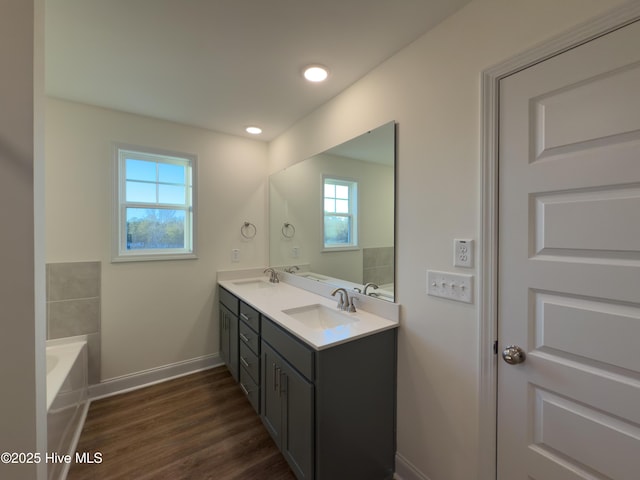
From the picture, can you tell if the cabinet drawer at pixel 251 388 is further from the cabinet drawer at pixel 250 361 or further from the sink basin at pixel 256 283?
the sink basin at pixel 256 283

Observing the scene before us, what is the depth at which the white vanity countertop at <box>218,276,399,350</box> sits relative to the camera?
1.41 metres

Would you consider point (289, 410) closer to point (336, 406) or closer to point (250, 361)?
point (336, 406)

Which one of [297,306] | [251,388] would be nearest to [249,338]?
[251,388]

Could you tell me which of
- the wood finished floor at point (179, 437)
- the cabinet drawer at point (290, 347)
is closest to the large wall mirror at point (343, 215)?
the cabinet drawer at point (290, 347)

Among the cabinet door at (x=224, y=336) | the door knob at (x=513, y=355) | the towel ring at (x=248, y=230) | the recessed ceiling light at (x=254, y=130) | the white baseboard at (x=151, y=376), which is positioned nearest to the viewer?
the door knob at (x=513, y=355)

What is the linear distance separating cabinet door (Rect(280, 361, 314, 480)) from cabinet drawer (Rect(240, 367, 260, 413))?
40 cm

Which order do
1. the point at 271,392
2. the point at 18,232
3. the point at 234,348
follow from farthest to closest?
the point at 234,348 < the point at 271,392 < the point at 18,232

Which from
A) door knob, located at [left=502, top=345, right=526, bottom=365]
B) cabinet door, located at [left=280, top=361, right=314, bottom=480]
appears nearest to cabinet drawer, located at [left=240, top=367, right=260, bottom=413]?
cabinet door, located at [left=280, top=361, right=314, bottom=480]

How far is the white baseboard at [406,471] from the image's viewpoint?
1.47 meters

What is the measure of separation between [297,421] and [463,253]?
1249 mm

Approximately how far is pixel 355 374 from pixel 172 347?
2.09m

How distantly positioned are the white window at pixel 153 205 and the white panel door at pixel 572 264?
267 cm

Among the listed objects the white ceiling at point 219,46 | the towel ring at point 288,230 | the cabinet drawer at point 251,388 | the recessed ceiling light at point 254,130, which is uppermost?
the recessed ceiling light at point 254,130

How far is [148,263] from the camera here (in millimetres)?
2531
